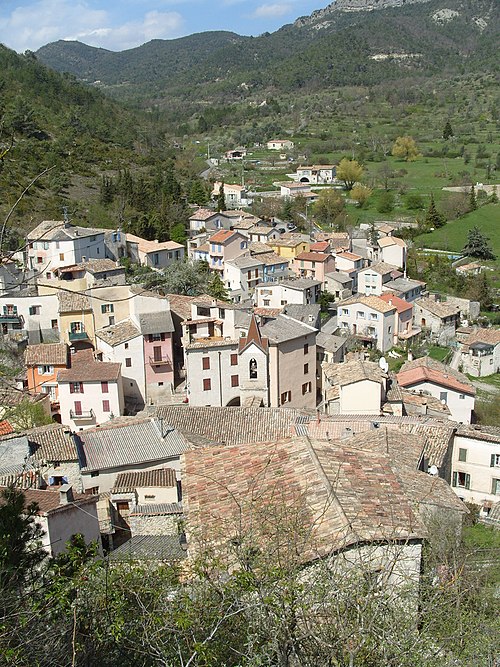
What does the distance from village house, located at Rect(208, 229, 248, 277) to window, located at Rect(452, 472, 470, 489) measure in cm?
2297

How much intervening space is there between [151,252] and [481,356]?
1737 centimetres

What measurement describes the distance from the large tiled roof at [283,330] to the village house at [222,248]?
48.0ft

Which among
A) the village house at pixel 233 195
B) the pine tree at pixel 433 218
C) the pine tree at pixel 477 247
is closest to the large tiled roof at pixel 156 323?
the pine tree at pixel 477 247

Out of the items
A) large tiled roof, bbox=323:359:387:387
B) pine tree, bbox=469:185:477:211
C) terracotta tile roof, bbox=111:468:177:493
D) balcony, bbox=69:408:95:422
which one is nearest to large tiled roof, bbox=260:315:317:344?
large tiled roof, bbox=323:359:387:387

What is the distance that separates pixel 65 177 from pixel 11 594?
4587cm

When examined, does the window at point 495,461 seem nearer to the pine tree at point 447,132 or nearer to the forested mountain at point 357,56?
the pine tree at point 447,132

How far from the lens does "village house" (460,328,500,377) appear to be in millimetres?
31875

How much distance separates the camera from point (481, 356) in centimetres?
3188

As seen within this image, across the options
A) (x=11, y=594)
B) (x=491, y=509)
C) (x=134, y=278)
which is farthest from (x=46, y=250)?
(x=11, y=594)

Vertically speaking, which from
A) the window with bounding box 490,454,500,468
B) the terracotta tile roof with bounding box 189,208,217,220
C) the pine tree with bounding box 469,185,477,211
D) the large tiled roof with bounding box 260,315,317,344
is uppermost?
the terracotta tile roof with bounding box 189,208,217,220

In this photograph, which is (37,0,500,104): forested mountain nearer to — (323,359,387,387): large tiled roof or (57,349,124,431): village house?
(323,359,387,387): large tiled roof

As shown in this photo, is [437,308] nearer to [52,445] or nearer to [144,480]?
[144,480]

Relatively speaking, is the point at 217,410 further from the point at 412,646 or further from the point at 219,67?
the point at 219,67

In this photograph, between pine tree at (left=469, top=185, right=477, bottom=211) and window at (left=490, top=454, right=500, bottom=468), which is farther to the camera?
pine tree at (left=469, top=185, right=477, bottom=211)
